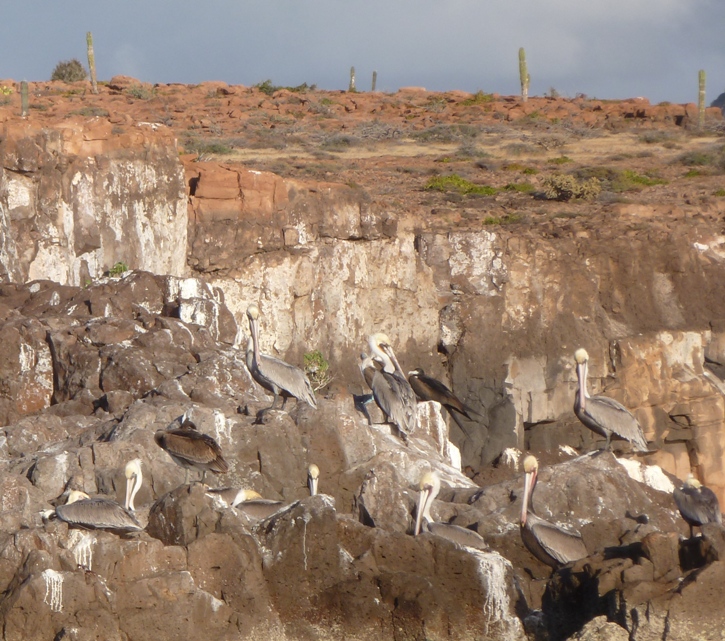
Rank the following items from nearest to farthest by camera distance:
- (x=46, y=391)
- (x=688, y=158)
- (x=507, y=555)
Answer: (x=507, y=555) → (x=46, y=391) → (x=688, y=158)

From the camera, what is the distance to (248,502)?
1251 cm

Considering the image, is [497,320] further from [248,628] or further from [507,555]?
[248,628]

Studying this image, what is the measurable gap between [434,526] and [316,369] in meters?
10.2

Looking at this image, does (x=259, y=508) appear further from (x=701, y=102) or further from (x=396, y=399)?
(x=701, y=102)

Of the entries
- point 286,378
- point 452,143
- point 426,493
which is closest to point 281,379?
point 286,378

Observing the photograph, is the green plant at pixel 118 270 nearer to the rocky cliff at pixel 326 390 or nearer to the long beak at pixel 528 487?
the rocky cliff at pixel 326 390

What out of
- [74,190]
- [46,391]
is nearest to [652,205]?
[74,190]

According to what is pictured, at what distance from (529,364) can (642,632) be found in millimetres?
14831

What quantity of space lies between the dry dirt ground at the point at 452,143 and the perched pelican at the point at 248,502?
13087 mm

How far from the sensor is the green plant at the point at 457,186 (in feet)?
110

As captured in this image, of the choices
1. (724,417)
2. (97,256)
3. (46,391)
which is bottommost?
(724,417)

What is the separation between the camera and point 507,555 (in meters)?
12.8

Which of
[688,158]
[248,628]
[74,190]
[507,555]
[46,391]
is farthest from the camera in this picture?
[688,158]

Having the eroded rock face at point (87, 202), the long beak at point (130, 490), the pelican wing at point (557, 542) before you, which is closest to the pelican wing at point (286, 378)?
the long beak at point (130, 490)
